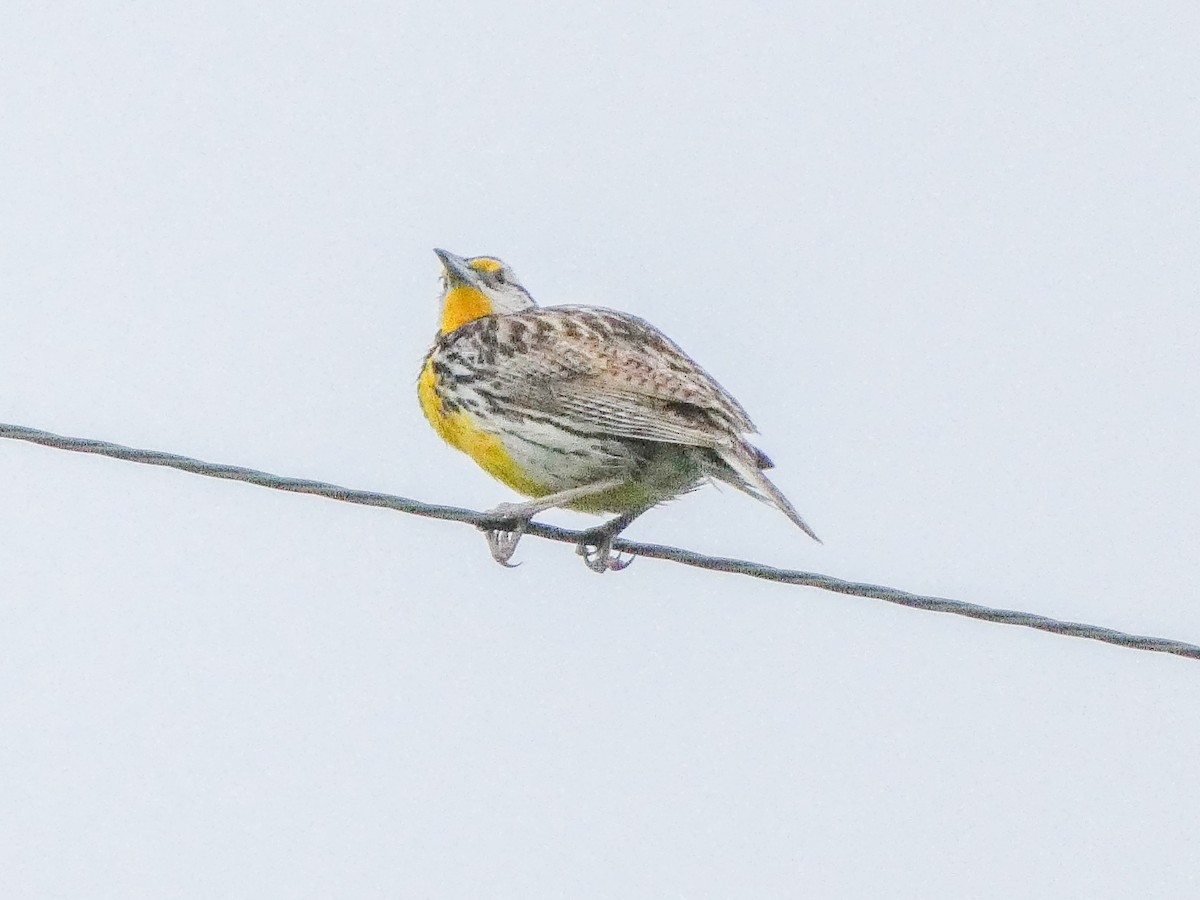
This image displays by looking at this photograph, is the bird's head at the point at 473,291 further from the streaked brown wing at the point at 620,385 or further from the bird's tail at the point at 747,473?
the bird's tail at the point at 747,473

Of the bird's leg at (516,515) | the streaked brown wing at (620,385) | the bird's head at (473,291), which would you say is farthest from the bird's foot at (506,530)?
the bird's head at (473,291)

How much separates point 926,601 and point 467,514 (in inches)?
48.5

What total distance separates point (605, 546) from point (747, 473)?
0.63m

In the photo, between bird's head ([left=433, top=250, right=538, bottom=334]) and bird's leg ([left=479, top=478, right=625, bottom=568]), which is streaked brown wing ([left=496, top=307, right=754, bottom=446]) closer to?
bird's leg ([left=479, top=478, right=625, bottom=568])

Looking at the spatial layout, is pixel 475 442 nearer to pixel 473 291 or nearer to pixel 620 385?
pixel 620 385

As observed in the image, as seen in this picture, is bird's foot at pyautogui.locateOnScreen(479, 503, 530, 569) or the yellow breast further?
the yellow breast

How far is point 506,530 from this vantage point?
6.39 metres

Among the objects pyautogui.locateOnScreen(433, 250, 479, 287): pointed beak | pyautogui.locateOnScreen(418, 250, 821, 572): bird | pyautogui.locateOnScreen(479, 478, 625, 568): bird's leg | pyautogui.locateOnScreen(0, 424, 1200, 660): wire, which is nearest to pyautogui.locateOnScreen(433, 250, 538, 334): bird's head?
pyautogui.locateOnScreen(433, 250, 479, 287): pointed beak

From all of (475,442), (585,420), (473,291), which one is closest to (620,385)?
A: (585,420)

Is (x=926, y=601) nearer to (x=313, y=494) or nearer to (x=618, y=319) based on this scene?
(x=313, y=494)

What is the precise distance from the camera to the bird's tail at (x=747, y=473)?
614 cm

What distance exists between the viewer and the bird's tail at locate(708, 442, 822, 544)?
20.1 feet

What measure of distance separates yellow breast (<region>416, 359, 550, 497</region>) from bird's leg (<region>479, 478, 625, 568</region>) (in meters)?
0.14

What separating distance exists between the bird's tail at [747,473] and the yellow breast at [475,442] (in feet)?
2.07
